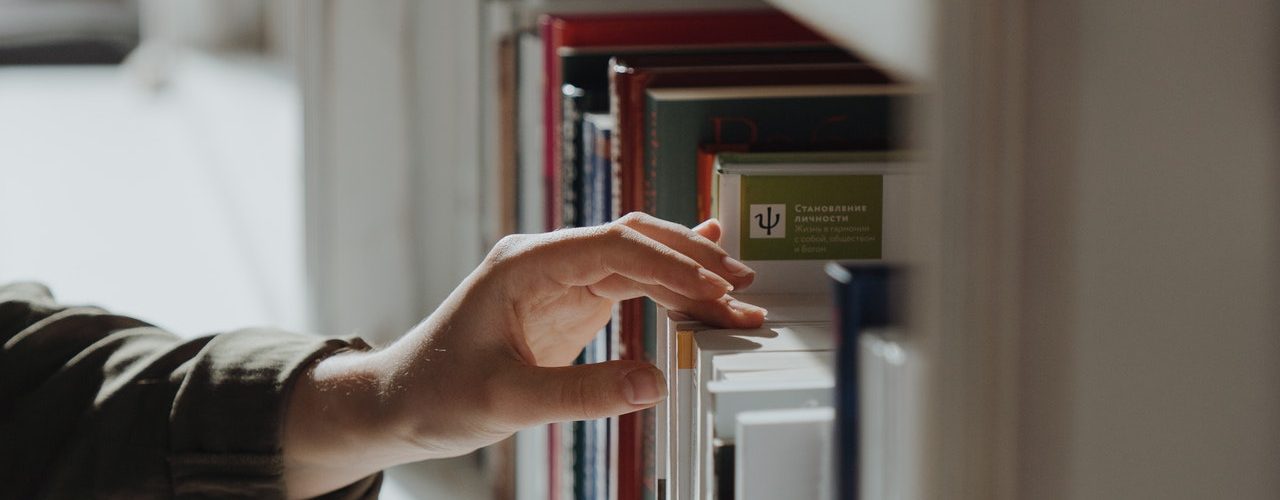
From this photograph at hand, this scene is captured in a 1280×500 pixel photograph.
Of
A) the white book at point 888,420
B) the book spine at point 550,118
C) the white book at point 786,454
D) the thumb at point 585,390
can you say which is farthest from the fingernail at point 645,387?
the book spine at point 550,118

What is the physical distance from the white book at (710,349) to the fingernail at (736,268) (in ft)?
0.12

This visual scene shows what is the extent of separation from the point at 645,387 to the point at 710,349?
0.06m

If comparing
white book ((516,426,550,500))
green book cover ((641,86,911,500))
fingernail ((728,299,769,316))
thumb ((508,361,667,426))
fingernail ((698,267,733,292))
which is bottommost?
white book ((516,426,550,500))

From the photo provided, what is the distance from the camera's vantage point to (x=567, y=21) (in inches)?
34.3

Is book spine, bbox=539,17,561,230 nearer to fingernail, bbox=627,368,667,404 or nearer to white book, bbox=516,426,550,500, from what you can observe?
white book, bbox=516,426,550,500

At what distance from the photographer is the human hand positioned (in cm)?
61

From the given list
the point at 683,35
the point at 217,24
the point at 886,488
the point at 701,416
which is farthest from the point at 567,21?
the point at 217,24

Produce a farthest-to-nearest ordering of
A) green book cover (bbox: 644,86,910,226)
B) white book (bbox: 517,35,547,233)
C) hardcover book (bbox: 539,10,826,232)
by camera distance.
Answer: white book (bbox: 517,35,547,233), hardcover book (bbox: 539,10,826,232), green book cover (bbox: 644,86,910,226)

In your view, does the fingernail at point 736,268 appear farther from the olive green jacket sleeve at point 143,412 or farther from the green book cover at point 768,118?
the olive green jacket sleeve at point 143,412

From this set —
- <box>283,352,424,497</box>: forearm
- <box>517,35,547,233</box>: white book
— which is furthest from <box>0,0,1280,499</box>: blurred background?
<box>517,35,547,233</box>: white book

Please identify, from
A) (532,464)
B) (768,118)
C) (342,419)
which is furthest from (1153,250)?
(532,464)

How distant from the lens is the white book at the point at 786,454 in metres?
0.45

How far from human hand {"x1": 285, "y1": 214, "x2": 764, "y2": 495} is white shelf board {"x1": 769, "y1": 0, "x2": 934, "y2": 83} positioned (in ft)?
0.62

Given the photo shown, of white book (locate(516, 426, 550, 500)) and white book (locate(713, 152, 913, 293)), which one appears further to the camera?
white book (locate(516, 426, 550, 500))
